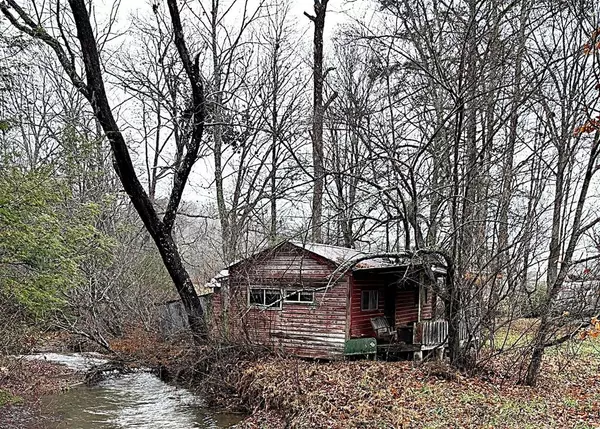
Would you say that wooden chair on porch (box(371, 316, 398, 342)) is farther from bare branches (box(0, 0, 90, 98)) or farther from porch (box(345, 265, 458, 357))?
bare branches (box(0, 0, 90, 98))

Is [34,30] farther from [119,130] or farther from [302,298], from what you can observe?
[302,298]

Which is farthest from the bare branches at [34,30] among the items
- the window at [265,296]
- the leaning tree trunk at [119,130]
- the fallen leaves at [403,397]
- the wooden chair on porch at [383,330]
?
the wooden chair on porch at [383,330]

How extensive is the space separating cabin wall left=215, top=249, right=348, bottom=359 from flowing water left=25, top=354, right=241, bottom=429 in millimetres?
2158

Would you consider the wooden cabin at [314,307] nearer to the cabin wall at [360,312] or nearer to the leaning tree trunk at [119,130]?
the cabin wall at [360,312]

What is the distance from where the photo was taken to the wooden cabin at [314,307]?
1409cm

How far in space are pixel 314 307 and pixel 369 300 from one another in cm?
182

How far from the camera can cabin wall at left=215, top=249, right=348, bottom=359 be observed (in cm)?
1404

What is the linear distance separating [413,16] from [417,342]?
773 cm

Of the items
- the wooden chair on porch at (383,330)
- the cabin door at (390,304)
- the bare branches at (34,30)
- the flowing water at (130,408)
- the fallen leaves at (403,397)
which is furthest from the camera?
the cabin door at (390,304)

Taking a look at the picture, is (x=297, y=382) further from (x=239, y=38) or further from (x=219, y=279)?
(x=239, y=38)

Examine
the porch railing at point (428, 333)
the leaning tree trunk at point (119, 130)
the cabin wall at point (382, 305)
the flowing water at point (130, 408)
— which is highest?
the leaning tree trunk at point (119, 130)

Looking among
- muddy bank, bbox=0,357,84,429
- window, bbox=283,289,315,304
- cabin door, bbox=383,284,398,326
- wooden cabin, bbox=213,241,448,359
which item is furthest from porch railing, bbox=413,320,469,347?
muddy bank, bbox=0,357,84,429

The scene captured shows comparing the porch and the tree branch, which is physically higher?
the tree branch

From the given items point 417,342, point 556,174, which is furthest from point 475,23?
point 417,342
